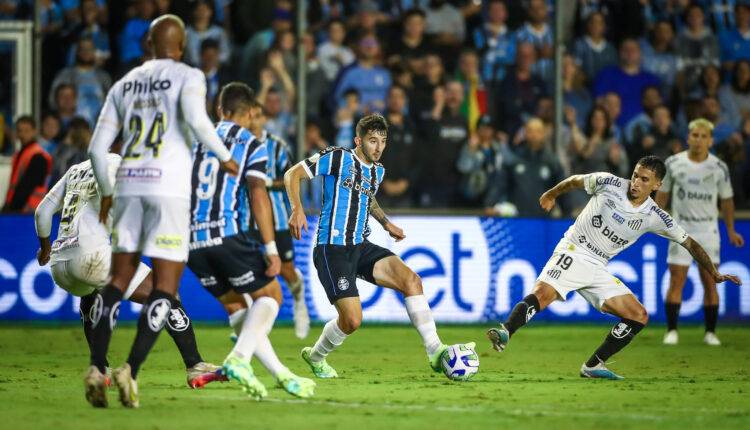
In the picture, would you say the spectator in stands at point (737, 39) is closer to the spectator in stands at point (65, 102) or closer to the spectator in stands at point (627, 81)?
the spectator in stands at point (627, 81)

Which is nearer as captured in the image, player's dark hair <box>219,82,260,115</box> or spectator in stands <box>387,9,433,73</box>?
player's dark hair <box>219,82,260,115</box>

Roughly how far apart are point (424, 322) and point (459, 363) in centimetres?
41

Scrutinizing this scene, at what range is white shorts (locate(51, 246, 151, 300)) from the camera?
27.8 feet

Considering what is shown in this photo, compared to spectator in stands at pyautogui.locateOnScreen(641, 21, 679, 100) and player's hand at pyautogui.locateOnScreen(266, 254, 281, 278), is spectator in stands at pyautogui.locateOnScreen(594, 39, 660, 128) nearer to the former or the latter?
spectator in stands at pyautogui.locateOnScreen(641, 21, 679, 100)

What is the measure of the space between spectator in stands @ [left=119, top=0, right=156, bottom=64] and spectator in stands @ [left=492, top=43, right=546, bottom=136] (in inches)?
181

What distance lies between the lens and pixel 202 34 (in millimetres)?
16312

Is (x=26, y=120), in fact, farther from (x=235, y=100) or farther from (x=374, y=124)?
(x=235, y=100)

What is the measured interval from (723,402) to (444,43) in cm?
973

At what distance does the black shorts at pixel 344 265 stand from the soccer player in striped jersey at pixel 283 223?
3.72 m

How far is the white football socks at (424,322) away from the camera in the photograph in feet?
29.6

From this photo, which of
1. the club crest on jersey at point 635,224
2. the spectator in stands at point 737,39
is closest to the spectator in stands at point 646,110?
the spectator in stands at point 737,39

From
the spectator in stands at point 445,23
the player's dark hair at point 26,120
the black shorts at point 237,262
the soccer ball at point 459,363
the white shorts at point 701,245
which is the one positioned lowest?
the soccer ball at point 459,363

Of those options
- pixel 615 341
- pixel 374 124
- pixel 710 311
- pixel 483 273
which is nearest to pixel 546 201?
pixel 615 341

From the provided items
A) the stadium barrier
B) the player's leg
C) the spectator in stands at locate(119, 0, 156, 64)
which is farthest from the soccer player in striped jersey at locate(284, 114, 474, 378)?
the spectator in stands at locate(119, 0, 156, 64)
